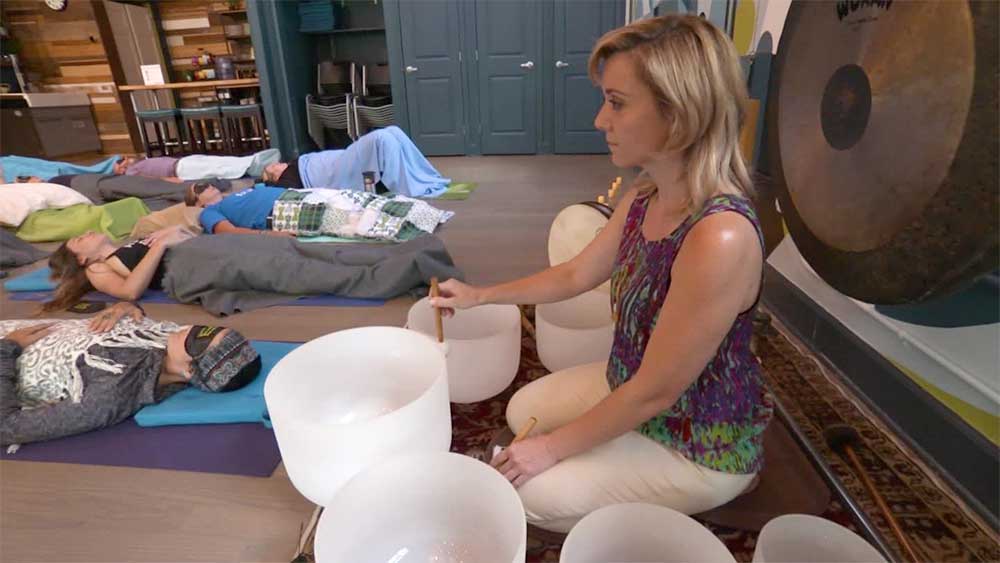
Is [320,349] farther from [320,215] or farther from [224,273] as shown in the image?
[320,215]

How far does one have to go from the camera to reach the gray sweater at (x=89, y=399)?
3.92 feet

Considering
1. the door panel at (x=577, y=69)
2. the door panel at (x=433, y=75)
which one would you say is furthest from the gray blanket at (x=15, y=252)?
the door panel at (x=577, y=69)

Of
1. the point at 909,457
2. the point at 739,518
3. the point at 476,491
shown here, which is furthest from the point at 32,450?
the point at 909,457

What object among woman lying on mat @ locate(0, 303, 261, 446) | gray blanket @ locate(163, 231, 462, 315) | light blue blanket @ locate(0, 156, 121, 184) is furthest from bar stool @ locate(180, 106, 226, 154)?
woman lying on mat @ locate(0, 303, 261, 446)

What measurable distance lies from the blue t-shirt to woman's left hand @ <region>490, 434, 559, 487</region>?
2240 mm

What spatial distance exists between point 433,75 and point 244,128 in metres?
1.96

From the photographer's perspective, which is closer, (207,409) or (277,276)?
(207,409)

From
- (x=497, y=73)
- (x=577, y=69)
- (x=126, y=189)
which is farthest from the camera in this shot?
(x=497, y=73)

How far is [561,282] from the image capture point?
113 centimetres

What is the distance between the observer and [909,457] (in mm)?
1064

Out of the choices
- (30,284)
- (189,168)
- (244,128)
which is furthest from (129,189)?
(244,128)

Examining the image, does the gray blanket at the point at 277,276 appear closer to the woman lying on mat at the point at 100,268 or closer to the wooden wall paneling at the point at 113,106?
the woman lying on mat at the point at 100,268

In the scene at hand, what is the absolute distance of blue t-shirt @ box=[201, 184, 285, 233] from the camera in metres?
2.60

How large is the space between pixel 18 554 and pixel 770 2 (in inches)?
85.0
